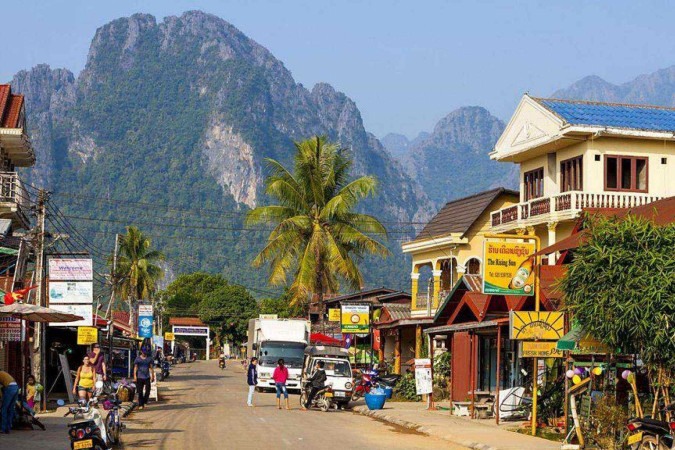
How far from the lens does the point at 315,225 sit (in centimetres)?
5547

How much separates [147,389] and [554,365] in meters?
13.5

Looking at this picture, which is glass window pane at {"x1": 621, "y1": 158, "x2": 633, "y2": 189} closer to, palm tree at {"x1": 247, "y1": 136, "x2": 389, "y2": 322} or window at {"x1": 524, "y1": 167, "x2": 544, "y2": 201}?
window at {"x1": 524, "y1": 167, "x2": 544, "y2": 201}

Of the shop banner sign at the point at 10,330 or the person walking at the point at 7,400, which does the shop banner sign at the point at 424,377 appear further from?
the person walking at the point at 7,400

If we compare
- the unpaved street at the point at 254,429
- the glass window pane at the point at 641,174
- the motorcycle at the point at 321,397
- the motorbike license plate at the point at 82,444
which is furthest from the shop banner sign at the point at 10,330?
the glass window pane at the point at 641,174

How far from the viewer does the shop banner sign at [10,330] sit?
27484 mm

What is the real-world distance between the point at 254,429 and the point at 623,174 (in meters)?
21.7

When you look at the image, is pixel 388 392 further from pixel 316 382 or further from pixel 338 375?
pixel 316 382

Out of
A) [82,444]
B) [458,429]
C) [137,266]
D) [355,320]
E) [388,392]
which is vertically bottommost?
[388,392]

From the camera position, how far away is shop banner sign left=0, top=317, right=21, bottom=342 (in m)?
27.5

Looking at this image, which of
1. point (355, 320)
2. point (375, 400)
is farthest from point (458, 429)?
point (355, 320)

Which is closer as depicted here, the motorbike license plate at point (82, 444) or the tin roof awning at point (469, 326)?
the motorbike license plate at point (82, 444)

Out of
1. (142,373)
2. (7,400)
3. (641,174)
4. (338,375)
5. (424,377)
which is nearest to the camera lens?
(7,400)

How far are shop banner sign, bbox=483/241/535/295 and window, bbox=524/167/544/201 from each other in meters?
20.1

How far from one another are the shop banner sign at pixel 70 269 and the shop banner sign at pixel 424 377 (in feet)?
35.9
